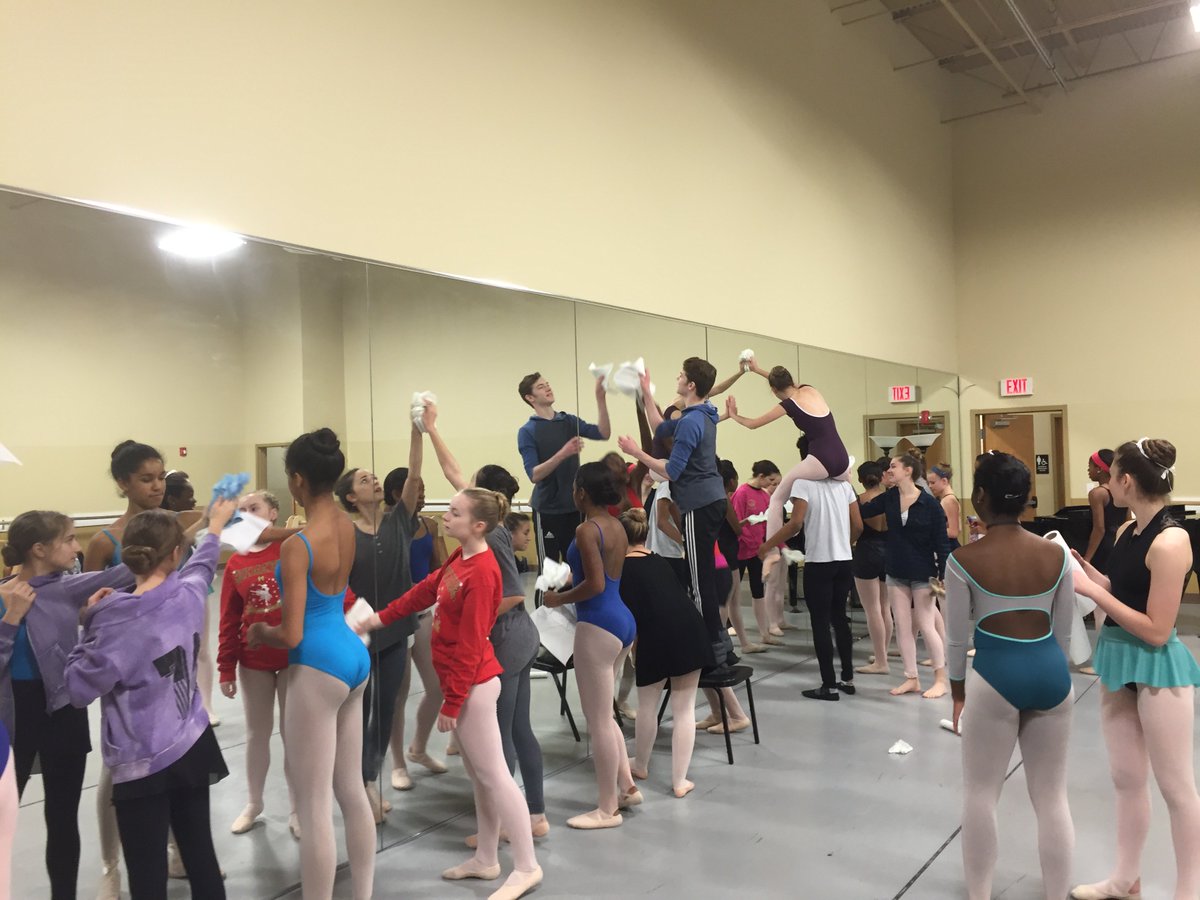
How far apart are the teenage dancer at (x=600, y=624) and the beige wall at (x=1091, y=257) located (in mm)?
8676

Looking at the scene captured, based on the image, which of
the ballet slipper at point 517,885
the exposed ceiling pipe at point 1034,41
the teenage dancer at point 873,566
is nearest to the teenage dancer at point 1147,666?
the ballet slipper at point 517,885

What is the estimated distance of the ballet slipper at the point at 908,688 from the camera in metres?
5.71

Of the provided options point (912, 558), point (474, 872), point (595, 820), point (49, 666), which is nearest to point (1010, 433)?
point (912, 558)

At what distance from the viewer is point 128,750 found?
2355 millimetres

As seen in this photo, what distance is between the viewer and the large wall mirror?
2658mm

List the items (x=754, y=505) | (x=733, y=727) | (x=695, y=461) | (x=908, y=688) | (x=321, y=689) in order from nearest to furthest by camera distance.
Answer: (x=321, y=689)
(x=695, y=461)
(x=733, y=727)
(x=908, y=688)
(x=754, y=505)

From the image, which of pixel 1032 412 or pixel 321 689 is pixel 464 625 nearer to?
pixel 321 689

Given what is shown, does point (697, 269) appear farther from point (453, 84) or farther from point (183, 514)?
point (183, 514)

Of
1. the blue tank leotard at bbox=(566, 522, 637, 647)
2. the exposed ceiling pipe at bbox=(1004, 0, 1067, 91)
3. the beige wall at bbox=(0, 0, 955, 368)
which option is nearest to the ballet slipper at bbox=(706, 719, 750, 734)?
the blue tank leotard at bbox=(566, 522, 637, 647)

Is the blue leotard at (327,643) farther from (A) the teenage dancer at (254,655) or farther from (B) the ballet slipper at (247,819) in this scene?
(B) the ballet slipper at (247,819)

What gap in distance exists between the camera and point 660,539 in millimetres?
5176

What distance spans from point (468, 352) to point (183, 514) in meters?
1.64

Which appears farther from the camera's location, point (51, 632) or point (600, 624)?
point (600, 624)

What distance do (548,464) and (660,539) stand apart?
1003 mm
